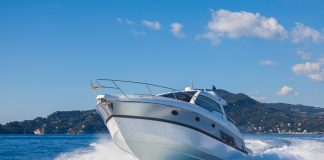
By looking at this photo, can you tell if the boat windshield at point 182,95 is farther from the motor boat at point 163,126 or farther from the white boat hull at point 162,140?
the white boat hull at point 162,140

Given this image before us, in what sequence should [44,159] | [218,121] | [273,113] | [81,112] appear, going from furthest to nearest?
[273,113], [81,112], [44,159], [218,121]

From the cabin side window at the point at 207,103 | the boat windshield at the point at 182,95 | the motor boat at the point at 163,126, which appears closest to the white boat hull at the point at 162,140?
the motor boat at the point at 163,126

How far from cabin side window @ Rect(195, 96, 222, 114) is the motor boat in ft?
0.95

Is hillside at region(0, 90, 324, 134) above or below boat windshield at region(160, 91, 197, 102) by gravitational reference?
above

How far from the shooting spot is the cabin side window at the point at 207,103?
16.0m

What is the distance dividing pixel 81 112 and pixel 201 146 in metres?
137

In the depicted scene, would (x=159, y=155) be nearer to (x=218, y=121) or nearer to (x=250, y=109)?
(x=218, y=121)

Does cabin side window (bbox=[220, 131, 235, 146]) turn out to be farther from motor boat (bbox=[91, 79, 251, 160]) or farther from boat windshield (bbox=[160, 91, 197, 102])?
boat windshield (bbox=[160, 91, 197, 102])

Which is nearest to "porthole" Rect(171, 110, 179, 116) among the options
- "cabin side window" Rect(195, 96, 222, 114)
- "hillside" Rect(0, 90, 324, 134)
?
"cabin side window" Rect(195, 96, 222, 114)

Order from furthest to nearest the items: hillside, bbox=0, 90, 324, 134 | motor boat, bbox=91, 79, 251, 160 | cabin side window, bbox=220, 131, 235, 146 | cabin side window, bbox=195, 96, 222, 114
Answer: hillside, bbox=0, 90, 324, 134
cabin side window, bbox=195, 96, 222, 114
cabin side window, bbox=220, 131, 235, 146
motor boat, bbox=91, 79, 251, 160

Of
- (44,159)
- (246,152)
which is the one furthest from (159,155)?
(44,159)

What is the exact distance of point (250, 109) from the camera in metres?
154

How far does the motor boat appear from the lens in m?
14.5

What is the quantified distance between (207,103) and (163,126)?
247 cm
